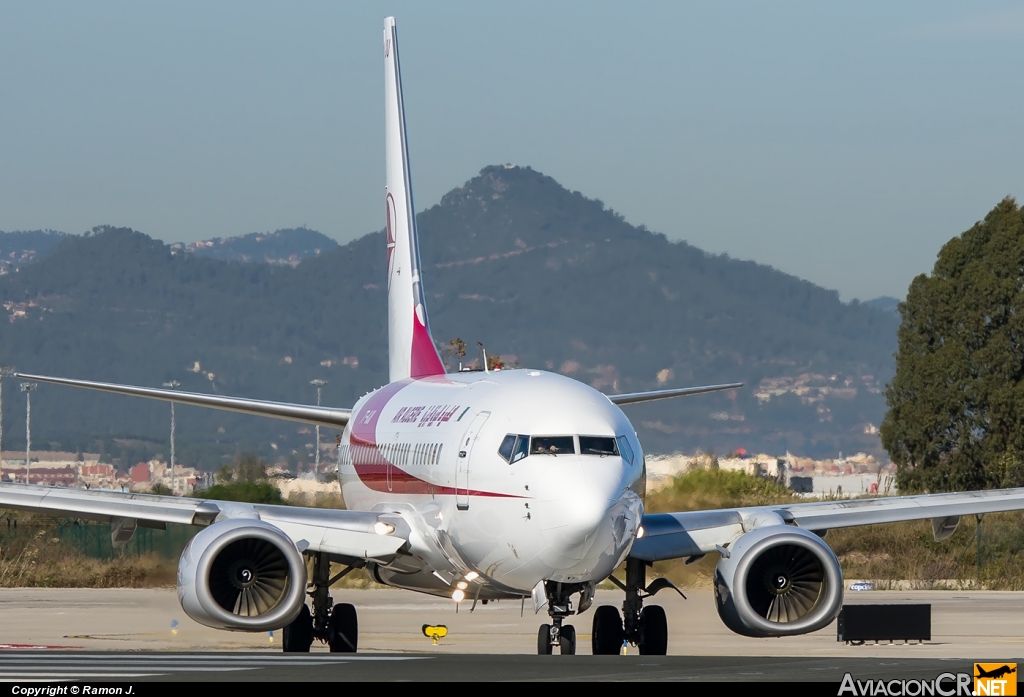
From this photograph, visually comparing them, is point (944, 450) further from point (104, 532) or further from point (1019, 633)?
point (1019, 633)

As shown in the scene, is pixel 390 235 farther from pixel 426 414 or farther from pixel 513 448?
pixel 513 448

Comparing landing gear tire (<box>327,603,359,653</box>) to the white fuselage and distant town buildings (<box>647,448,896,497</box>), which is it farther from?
distant town buildings (<box>647,448,896,497</box>)

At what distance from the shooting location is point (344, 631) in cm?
2286

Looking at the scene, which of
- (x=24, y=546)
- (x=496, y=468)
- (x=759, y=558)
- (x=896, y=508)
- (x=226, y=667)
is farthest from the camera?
(x=24, y=546)

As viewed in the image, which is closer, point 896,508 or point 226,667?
point 226,667

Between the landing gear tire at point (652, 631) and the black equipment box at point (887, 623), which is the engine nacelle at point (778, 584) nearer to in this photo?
the landing gear tire at point (652, 631)

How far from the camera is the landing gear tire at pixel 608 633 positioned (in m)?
22.0

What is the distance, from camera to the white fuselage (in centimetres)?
1800

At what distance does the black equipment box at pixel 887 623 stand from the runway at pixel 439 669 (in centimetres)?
694

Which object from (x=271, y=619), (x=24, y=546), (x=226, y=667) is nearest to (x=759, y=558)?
(x=271, y=619)

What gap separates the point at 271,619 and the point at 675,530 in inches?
202

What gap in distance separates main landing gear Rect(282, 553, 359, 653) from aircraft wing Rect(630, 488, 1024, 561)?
4.14 metres

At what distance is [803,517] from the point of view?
22.3 meters
